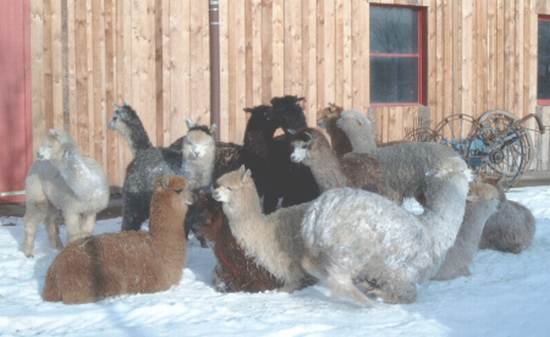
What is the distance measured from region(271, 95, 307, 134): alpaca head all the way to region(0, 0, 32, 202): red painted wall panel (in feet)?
11.1

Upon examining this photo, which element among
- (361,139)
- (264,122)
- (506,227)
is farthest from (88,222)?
(506,227)

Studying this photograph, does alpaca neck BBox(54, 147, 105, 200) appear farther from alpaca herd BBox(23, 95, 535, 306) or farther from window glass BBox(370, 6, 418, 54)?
window glass BBox(370, 6, 418, 54)

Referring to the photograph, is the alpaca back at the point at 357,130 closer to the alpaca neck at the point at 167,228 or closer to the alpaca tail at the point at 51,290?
the alpaca neck at the point at 167,228

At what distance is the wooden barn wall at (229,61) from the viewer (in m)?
9.89

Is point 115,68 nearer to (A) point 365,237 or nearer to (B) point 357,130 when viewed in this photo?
(B) point 357,130

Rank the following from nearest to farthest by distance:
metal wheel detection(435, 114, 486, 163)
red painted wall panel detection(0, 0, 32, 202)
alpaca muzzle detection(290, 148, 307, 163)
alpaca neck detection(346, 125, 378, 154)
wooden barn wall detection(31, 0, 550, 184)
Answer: alpaca muzzle detection(290, 148, 307, 163) < alpaca neck detection(346, 125, 378, 154) < red painted wall panel detection(0, 0, 32, 202) < wooden barn wall detection(31, 0, 550, 184) < metal wheel detection(435, 114, 486, 163)

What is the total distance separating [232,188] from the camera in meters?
5.94

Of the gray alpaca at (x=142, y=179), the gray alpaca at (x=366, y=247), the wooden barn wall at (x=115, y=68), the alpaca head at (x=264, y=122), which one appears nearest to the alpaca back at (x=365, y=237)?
the gray alpaca at (x=366, y=247)

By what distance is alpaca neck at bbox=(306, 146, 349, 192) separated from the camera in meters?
6.81

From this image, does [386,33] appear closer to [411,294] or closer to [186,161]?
[186,161]

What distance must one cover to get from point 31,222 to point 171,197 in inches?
75.2

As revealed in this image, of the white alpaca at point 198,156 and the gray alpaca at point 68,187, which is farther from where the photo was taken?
the white alpaca at point 198,156

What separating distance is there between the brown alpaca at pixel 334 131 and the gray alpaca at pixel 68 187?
2799 millimetres

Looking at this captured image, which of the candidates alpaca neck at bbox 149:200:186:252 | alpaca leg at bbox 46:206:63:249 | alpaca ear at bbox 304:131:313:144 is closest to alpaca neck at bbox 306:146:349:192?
alpaca ear at bbox 304:131:313:144
